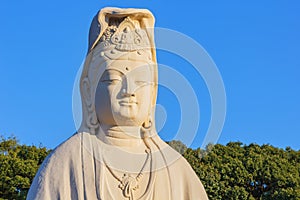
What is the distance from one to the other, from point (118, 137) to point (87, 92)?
0.69 metres

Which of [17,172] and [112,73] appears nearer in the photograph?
[112,73]

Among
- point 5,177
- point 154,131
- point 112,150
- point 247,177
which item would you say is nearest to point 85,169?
point 112,150

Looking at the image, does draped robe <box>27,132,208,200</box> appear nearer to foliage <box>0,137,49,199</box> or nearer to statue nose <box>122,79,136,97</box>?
statue nose <box>122,79,136,97</box>

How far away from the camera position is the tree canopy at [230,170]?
89.5 feet

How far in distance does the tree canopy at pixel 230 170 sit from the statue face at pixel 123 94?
17.8 meters

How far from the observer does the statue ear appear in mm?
8812

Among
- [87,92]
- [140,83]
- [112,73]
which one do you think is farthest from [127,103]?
[87,92]

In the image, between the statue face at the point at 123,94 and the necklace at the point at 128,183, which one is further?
the statue face at the point at 123,94

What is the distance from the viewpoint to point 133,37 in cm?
882

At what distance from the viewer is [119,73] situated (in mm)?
8672

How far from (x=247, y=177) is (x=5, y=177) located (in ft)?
32.6

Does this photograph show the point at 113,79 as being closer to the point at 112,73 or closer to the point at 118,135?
the point at 112,73

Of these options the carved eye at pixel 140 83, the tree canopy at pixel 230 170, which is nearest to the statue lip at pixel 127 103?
the carved eye at pixel 140 83

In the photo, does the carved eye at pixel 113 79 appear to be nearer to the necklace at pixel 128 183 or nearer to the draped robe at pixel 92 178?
the draped robe at pixel 92 178
